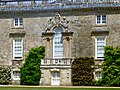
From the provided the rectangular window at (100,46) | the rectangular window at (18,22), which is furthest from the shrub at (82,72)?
the rectangular window at (18,22)

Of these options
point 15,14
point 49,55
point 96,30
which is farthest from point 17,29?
point 96,30

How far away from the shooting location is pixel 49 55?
141 feet

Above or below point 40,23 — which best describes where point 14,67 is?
below

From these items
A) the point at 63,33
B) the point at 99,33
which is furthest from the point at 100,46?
the point at 63,33

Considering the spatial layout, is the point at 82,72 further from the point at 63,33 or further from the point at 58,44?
the point at 63,33

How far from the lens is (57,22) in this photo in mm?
43188

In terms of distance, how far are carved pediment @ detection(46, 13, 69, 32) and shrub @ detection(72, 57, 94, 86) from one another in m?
4.01

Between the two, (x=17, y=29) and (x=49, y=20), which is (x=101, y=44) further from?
(x=17, y=29)

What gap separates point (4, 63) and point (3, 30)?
3.46 m

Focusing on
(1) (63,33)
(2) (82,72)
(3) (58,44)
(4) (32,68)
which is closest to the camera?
(2) (82,72)

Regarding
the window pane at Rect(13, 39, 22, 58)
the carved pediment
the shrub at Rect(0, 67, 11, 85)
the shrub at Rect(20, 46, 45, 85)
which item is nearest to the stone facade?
the carved pediment

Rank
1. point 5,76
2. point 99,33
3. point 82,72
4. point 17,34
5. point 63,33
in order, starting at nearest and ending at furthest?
point 82,72
point 99,33
point 63,33
point 5,76
point 17,34

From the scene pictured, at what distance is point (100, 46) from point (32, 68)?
7035 millimetres

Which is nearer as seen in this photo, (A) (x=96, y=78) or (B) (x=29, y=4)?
(A) (x=96, y=78)
